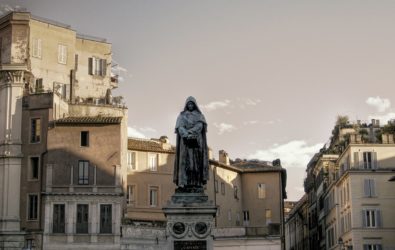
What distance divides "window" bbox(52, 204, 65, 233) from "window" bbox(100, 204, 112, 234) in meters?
3.68

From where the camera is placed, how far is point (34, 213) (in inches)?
2990

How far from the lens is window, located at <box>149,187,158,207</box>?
85.6 meters

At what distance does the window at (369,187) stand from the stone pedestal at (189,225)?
58.6m

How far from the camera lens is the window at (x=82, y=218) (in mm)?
74688

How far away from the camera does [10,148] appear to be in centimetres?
7800

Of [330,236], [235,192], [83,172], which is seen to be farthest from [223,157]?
[83,172]

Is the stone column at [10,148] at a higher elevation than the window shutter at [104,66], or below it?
below

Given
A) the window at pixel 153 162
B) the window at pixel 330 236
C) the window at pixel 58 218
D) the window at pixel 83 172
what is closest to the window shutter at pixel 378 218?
the window at pixel 330 236

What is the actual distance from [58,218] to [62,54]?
20.1 metres

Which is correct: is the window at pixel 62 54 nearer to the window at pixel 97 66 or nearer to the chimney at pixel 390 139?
the window at pixel 97 66

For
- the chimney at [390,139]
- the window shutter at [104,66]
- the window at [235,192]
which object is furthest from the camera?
the window at [235,192]

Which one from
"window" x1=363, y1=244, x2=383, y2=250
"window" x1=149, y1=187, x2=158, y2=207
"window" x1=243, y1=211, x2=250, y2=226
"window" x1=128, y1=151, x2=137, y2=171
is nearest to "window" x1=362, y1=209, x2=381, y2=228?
"window" x1=363, y1=244, x2=383, y2=250

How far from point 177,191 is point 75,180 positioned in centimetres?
5220

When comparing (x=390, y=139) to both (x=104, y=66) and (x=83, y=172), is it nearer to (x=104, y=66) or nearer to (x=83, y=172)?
(x=83, y=172)
